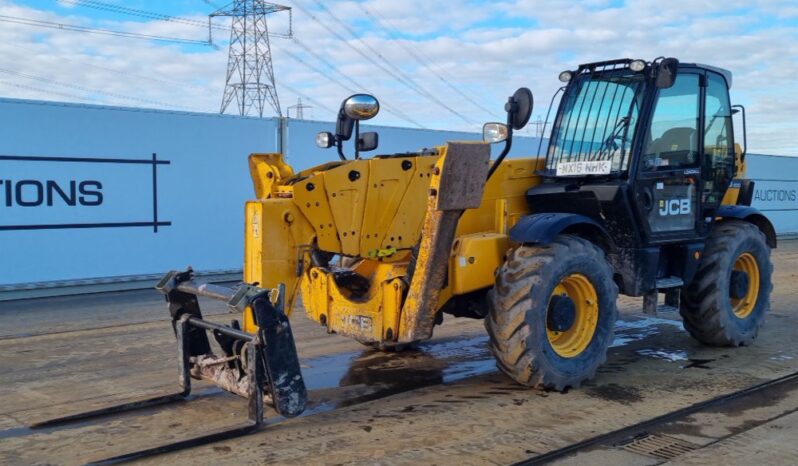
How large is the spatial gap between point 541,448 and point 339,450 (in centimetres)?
117

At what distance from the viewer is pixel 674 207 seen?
6.66 metres

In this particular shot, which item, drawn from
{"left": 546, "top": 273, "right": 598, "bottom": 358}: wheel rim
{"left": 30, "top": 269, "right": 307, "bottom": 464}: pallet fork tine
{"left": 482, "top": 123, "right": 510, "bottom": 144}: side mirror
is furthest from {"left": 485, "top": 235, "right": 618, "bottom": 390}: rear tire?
{"left": 30, "top": 269, "right": 307, "bottom": 464}: pallet fork tine

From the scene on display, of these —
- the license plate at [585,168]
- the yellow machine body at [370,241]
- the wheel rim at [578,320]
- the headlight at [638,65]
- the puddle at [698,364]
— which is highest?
the headlight at [638,65]

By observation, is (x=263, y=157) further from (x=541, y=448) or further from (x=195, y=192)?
(x=195, y=192)

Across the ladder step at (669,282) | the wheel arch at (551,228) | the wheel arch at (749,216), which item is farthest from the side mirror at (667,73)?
the wheel arch at (749,216)

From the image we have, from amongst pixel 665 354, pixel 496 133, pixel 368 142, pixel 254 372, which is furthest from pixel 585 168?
pixel 254 372

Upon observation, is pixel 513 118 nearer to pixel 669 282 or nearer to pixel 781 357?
pixel 669 282

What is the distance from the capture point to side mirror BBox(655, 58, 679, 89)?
607 centimetres

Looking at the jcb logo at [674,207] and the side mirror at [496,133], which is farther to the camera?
the jcb logo at [674,207]

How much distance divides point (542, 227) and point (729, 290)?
2690mm

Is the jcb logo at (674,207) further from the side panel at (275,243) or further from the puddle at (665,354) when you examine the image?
the side panel at (275,243)

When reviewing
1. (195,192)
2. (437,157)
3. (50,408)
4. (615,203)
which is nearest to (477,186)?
(437,157)

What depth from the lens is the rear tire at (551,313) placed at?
531 cm

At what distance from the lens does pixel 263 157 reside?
5.84m
